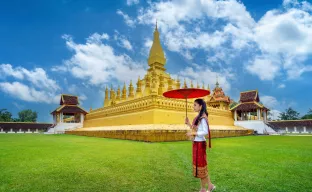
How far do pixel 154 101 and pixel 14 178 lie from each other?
42.1 feet

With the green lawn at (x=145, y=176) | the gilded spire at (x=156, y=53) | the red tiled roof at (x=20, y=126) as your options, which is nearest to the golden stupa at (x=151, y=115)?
the gilded spire at (x=156, y=53)

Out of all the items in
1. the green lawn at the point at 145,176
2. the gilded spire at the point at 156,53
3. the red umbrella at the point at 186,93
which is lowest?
the green lawn at the point at 145,176

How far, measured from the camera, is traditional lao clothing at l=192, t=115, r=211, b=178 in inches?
155

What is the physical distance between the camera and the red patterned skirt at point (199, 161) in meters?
3.93

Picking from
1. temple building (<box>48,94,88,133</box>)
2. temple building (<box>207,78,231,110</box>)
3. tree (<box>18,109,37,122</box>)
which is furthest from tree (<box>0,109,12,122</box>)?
temple building (<box>207,78,231,110</box>)

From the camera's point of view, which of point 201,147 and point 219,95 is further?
point 219,95

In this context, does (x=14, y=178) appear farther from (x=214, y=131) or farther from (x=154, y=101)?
(x=214, y=131)

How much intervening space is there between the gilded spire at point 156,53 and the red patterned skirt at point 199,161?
2442 cm

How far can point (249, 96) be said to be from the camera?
3031 centimetres

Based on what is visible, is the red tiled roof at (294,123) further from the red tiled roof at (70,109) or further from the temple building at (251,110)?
the red tiled roof at (70,109)

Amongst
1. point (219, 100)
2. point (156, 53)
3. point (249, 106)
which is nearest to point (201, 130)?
point (156, 53)

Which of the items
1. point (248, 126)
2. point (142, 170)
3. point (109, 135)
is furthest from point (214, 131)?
point (142, 170)

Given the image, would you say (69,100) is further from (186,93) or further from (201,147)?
(201,147)

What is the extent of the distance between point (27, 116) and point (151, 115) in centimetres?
5178
